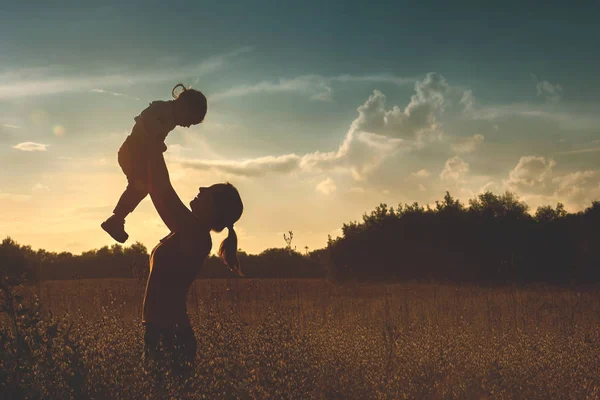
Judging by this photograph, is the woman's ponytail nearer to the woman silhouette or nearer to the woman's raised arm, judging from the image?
the woman silhouette

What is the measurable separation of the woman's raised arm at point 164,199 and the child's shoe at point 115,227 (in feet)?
0.87

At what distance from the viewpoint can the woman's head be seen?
3.94 metres

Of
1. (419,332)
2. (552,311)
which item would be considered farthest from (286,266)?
(552,311)

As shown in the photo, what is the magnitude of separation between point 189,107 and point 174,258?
1027 mm

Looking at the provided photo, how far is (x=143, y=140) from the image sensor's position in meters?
3.86

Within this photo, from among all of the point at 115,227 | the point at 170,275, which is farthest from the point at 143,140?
the point at 170,275

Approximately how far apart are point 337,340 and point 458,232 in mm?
32941

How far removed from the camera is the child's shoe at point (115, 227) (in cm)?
378

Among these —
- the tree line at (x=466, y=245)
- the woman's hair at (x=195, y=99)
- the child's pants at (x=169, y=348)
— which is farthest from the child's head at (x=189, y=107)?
the tree line at (x=466, y=245)

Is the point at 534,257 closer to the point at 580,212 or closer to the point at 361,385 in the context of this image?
the point at 580,212

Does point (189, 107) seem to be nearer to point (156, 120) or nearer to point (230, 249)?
point (156, 120)

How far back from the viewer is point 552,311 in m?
11.2

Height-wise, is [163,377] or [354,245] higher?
[354,245]

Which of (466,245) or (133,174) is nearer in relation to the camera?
(133,174)
